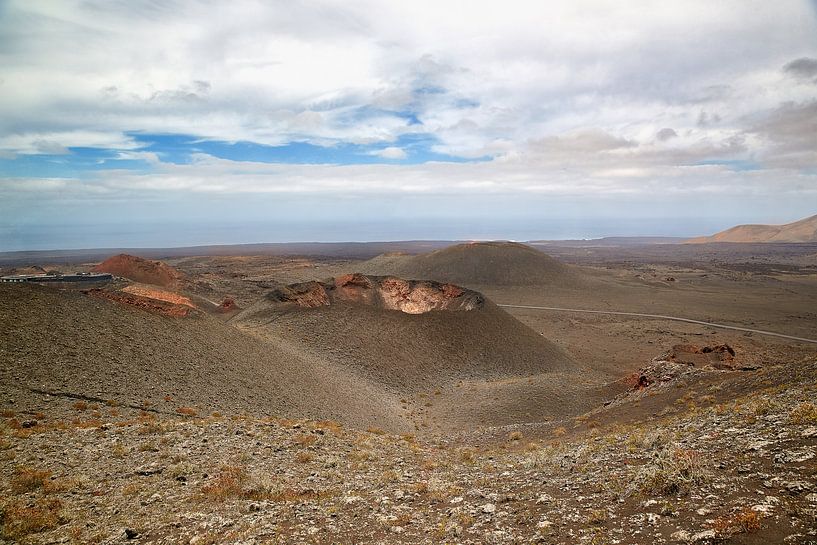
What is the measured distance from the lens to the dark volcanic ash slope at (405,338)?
30.0m

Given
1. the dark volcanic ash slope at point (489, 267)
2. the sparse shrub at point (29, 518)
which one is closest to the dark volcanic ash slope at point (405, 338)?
the sparse shrub at point (29, 518)

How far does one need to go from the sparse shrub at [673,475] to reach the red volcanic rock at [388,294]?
97.5 feet

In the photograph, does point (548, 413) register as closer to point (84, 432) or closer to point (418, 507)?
point (418, 507)

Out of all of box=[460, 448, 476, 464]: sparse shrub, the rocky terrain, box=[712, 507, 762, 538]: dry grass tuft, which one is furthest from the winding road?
box=[712, 507, 762, 538]: dry grass tuft

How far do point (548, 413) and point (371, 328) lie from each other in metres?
15.3

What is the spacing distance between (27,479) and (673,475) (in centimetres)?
1261

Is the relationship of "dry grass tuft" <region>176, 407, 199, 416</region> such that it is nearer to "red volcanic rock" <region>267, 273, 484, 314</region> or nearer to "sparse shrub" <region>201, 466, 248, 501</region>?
"sparse shrub" <region>201, 466, 248, 501</region>

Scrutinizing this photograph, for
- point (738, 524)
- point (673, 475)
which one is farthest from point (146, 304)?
point (738, 524)

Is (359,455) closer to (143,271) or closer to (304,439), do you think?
(304,439)

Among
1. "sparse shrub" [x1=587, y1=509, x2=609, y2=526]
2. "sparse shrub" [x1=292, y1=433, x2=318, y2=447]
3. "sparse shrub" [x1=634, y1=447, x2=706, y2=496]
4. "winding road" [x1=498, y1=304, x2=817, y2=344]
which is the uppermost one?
"sparse shrub" [x1=634, y1=447, x2=706, y2=496]

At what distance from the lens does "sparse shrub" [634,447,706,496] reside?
23.5ft

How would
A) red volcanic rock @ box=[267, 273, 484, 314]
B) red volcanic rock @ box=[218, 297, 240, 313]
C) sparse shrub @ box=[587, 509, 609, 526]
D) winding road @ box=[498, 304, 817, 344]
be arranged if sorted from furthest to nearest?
winding road @ box=[498, 304, 817, 344] < red volcanic rock @ box=[218, 297, 240, 313] < red volcanic rock @ box=[267, 273, 484, 314] < sparse shrub @ box=[587, 509, 609, 526]

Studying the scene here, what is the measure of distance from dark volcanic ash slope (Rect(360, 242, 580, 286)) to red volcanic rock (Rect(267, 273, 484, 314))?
151ft

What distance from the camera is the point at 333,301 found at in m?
37.6
